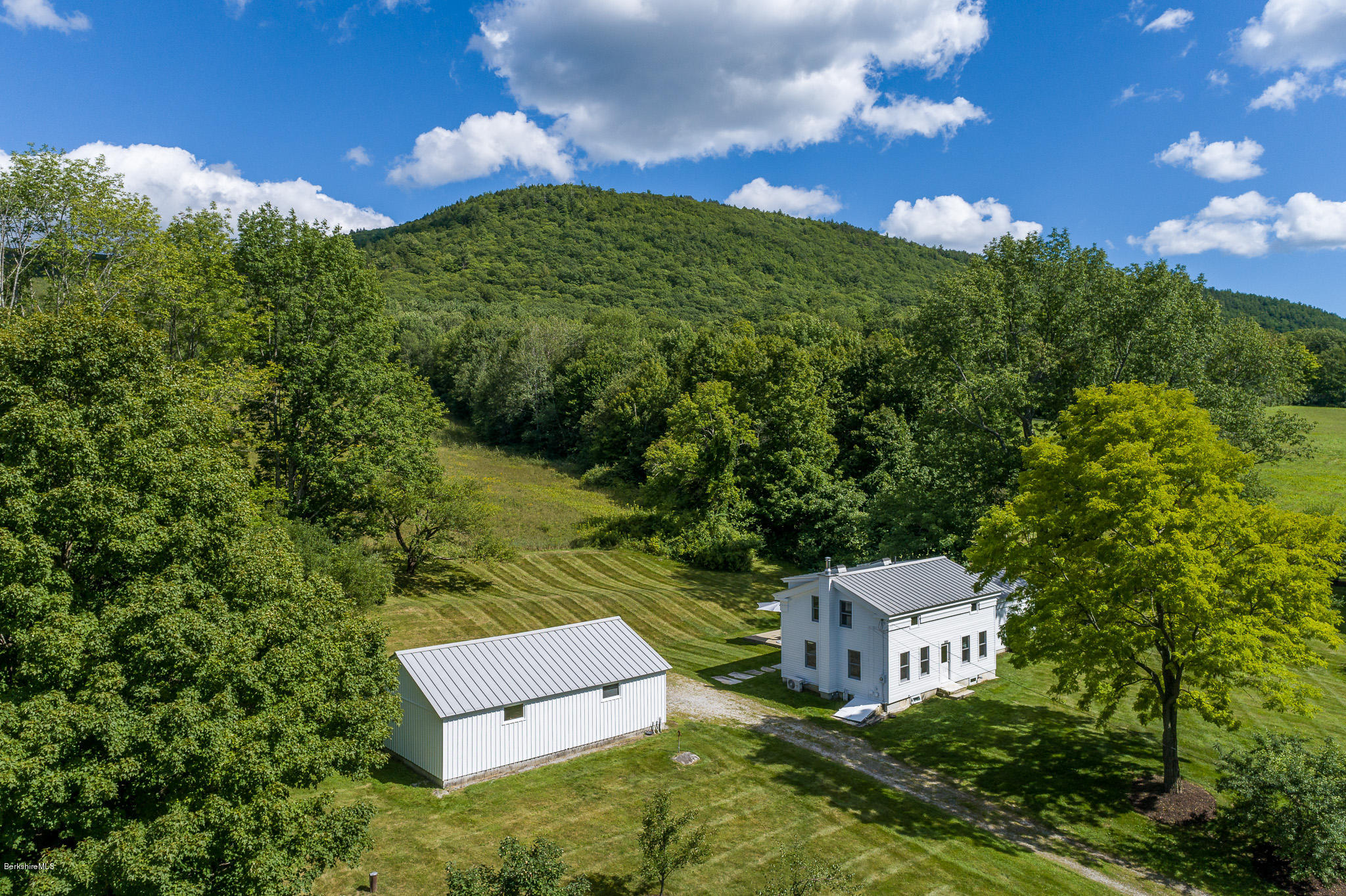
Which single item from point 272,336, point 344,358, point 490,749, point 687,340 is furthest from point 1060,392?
point 687,340

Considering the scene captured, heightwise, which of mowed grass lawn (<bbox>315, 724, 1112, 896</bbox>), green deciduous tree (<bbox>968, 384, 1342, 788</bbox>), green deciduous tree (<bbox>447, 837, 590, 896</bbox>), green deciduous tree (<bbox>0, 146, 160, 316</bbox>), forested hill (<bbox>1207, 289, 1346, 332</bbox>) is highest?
forested hill (<bbox>1207, 289, 1346, 332</bbox>)

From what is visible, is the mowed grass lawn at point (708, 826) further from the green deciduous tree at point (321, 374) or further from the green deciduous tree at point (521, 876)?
the green deciduous tree at point (321, 374)

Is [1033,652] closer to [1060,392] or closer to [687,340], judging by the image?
[1060,392]

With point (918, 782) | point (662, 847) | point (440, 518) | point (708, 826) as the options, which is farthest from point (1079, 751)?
point (440, 518)

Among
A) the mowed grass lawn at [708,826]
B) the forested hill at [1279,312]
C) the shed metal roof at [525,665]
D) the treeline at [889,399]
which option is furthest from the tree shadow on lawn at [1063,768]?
the forested hill at [1279,312]

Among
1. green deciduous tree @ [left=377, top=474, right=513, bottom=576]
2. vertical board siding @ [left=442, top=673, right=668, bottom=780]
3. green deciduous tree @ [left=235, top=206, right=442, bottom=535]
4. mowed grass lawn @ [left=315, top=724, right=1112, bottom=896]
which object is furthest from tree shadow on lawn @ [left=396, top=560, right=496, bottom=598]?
mowed grass lawn @ [left=315, top=724, right=1112, bottom=896]

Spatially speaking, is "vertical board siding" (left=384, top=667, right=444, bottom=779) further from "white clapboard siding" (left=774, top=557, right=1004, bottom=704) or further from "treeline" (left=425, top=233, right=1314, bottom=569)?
"treeline" (left=425, top=233, right=1314, bottom=569)
